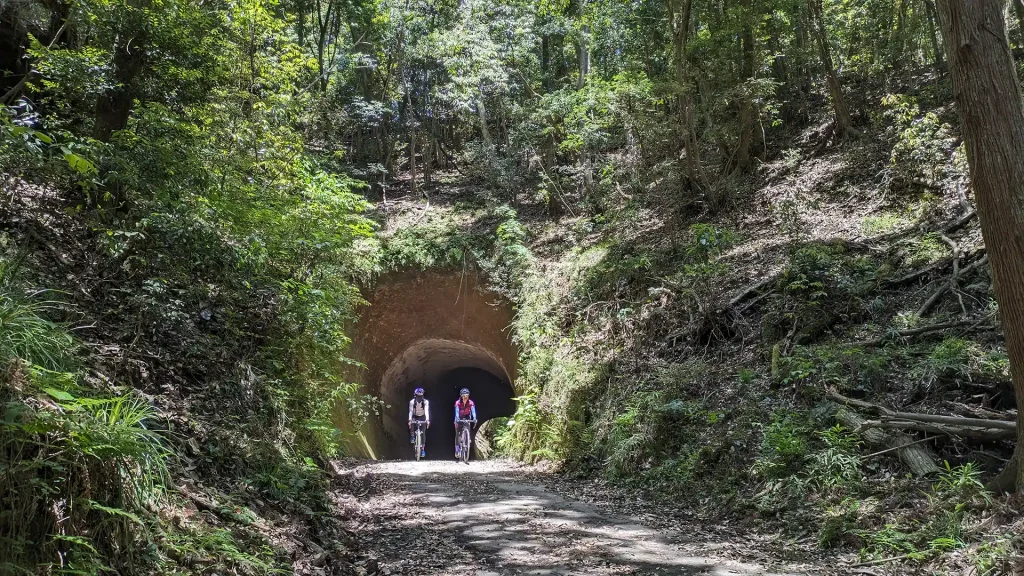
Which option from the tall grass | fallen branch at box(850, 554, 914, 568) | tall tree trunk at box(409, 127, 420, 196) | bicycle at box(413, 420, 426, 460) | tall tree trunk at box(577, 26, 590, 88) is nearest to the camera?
the tall grass

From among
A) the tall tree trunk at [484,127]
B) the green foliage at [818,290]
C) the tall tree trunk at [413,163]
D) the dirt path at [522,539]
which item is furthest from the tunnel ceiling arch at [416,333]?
the dirt path at [522,539]

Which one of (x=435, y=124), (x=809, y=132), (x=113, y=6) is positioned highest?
(x=435, y=124)

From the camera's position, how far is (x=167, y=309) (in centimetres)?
504

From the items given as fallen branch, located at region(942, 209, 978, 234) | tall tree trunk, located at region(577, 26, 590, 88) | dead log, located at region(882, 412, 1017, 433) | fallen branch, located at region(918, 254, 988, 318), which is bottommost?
dead log, located at region(882, 412, 1017, 433)

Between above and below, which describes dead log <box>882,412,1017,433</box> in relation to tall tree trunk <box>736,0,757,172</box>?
below

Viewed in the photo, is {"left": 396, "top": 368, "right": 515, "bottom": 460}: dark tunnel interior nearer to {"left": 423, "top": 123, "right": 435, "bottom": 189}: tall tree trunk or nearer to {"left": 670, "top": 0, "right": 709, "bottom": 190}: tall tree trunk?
{"left": 423, "top": 123, "right": 435, "bottom": 189}: tall tree trunk

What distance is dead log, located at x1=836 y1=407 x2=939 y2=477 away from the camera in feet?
17.0

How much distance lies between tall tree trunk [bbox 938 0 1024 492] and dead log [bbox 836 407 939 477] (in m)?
0.80

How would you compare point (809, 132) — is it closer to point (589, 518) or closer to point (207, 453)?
point (589, 518)

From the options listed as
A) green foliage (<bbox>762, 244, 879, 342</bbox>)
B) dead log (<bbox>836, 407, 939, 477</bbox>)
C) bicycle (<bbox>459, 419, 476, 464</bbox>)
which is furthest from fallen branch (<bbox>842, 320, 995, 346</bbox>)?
bicycle (<bbox>459, 419, 476, 464</bbox>)

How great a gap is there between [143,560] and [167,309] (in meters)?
2.81

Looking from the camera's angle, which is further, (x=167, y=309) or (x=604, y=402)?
(x=604, y=402)

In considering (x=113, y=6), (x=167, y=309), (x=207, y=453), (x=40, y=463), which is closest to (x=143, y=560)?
(x=40, y=463)

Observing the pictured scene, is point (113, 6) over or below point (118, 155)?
over
